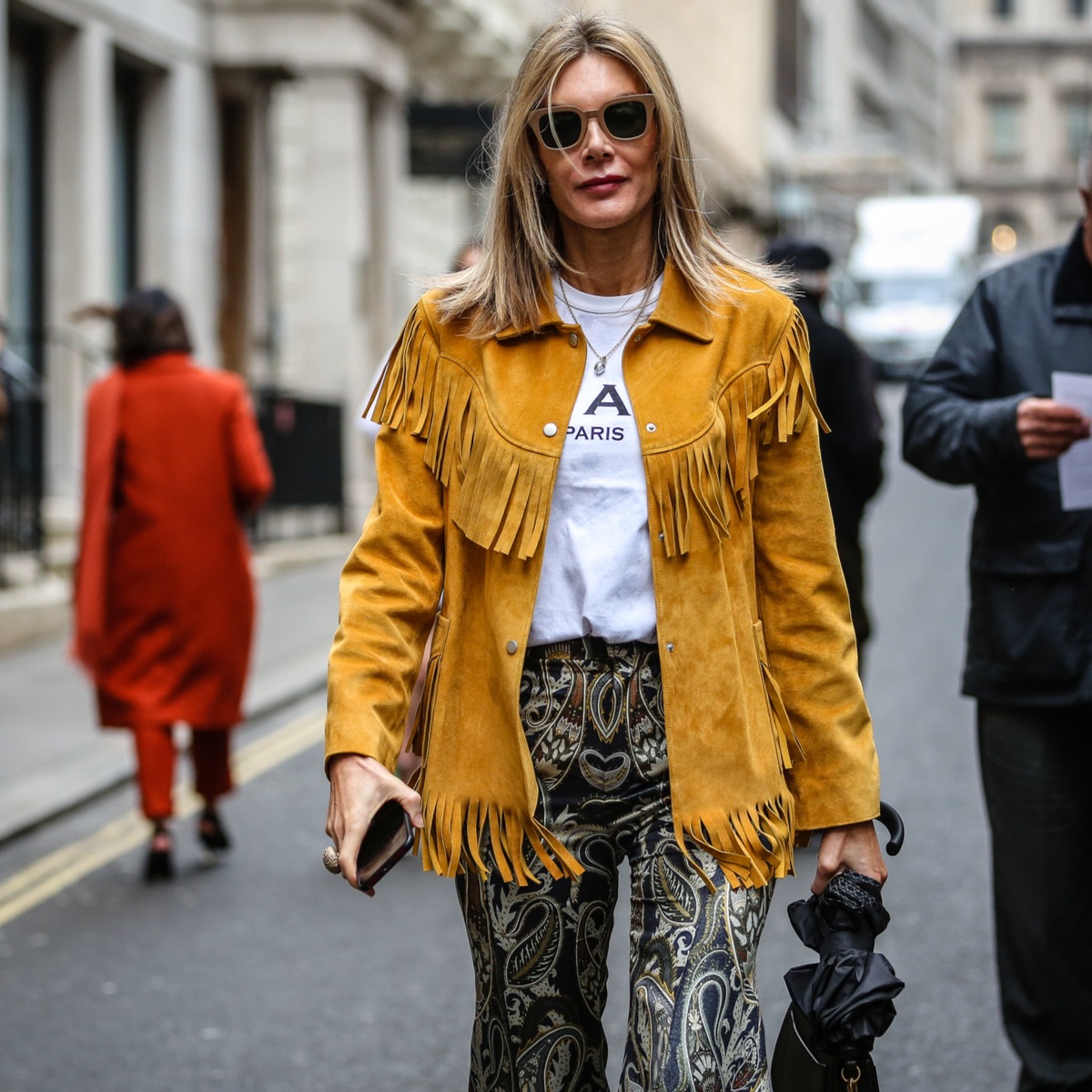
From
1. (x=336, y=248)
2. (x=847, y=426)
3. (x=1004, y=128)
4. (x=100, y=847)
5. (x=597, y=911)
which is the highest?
(x=1004, y=128)

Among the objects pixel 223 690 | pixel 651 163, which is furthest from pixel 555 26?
pixel 223 690

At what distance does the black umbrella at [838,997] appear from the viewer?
104 inches

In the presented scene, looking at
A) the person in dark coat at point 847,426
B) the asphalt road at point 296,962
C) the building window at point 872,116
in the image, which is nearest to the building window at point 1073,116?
the building window at point 872,116

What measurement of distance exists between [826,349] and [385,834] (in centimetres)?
344

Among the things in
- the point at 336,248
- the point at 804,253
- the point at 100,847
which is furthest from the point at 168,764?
the point at 336,248

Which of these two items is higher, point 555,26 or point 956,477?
point 555,26

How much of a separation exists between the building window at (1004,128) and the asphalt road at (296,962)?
97.4 m

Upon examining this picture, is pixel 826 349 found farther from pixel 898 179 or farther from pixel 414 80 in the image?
pixel 898 179

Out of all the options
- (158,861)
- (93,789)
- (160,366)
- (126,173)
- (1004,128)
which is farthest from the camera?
(1004,128)

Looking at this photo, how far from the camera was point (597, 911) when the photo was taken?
2.80 metres

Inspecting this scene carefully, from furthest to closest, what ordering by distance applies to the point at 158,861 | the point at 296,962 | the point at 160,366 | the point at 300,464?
the point at 300,464, the point at 160,366, the point at 158,861, the point at 296,962

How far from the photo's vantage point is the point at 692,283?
2.84 metres

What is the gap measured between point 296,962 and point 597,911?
→ 2936 mm

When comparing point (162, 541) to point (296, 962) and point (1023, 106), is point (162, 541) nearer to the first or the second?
point (296, 962)
